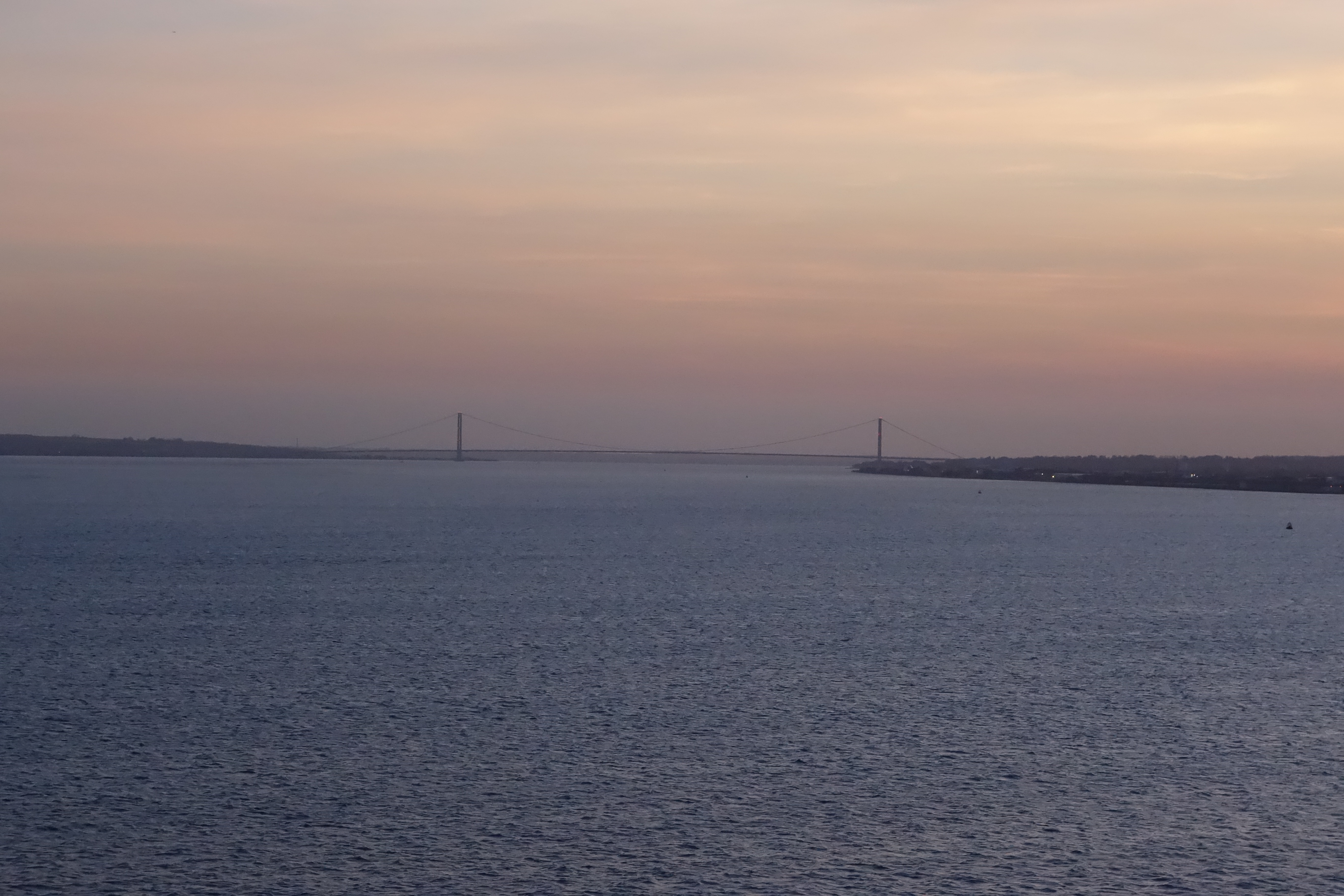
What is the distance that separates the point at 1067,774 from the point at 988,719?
12.1 feet

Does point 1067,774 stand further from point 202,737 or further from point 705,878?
point 202,737

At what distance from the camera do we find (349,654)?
94.2 ft

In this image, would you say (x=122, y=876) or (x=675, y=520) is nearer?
(x=122, y=876)

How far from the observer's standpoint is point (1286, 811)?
54.1 ft

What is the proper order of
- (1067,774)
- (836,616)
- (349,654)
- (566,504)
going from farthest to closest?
1. (566,504)
2. (836,616)
3. (349,654)
4. (1067,774)

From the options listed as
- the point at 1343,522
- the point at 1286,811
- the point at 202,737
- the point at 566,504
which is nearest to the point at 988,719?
the point at 1286,811

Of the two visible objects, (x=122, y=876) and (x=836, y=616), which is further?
(x=836, y=616)

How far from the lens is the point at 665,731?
822 inches

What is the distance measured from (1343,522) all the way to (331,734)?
3314 inches

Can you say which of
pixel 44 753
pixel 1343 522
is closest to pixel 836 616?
pixel 44 753

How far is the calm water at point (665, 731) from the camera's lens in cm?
1462

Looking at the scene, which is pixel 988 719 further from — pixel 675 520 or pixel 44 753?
pixel 675 520

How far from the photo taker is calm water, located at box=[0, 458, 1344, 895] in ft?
48.0

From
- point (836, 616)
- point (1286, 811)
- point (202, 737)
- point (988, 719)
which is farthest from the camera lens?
point (836, 616)
